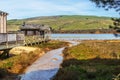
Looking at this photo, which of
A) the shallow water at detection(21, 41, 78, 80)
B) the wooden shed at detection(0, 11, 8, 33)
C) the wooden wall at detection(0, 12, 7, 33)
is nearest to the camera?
the shallow water at detection(21, 41, 78, 80)

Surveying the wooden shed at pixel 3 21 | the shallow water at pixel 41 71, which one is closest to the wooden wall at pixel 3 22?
the wooden shed at pixel 3 21

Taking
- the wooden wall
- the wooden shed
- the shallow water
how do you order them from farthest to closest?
the wooden wall < the wooden shed < the shallow water

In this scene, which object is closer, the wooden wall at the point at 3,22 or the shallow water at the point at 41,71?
the shallow water at the point at 41,71

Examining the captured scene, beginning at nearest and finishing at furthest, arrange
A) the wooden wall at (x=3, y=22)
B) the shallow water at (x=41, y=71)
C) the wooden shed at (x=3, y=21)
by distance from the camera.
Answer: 1. the shallow water at (x=41, y=71)
2. the wooden shed at (x=3, y=21)
3. the wooden wall at (x=3, y=22)

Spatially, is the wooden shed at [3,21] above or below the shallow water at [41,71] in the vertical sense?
above

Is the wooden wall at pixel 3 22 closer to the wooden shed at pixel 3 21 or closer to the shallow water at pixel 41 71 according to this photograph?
the wooden shed at pixel 3 21

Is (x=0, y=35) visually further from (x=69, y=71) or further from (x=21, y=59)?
(x=69, y=71)

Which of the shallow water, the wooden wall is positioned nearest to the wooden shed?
the wooden wall

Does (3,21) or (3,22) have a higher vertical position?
(3,21)

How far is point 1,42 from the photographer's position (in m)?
40.9

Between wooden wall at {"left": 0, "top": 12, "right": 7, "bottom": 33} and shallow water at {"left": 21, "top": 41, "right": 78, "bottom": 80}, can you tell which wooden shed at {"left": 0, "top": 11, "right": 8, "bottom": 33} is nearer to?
wooden wall at {"left": 0, "top": 12, "right": 7, "bottom": 33}

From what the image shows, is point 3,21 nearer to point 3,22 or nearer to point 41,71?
point 3,22

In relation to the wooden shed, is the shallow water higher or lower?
lower

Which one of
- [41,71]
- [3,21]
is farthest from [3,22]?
[41,71]
